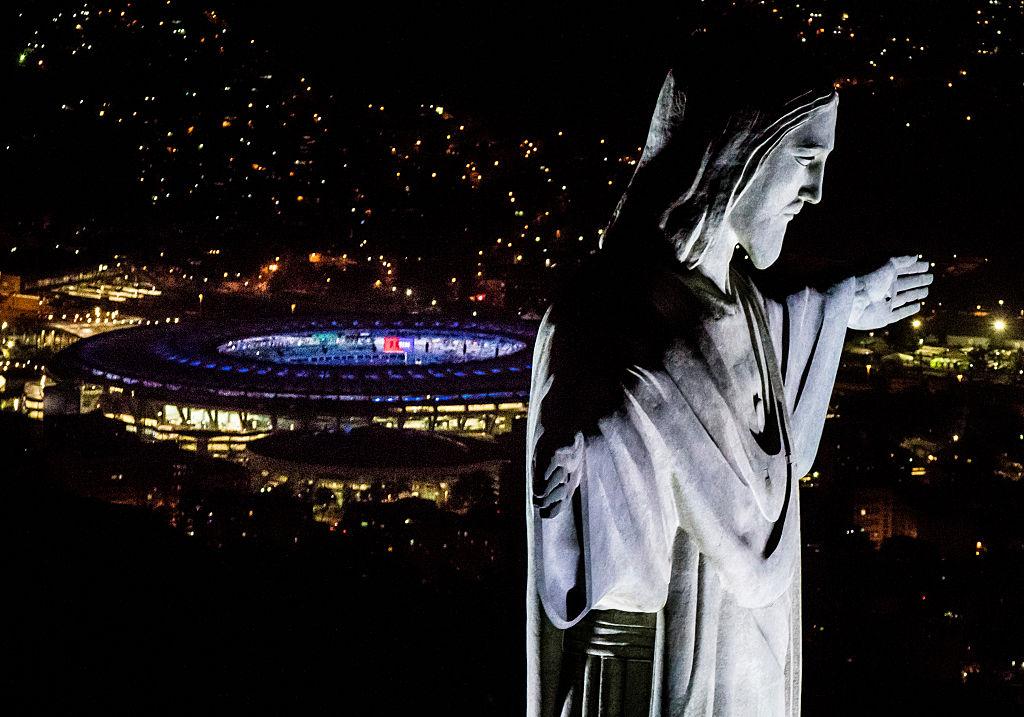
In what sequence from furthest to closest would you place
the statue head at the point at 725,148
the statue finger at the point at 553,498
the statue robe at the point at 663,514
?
the statue head at the point at 725,148 < the statue robe at the point at 663,514 < the statue finger at the point at 553,498

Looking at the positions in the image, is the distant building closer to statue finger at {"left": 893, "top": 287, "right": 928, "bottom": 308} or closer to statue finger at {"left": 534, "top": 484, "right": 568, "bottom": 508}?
statue finger at {"left": 893, "top": 287, "right": 928, "bottom": 308}

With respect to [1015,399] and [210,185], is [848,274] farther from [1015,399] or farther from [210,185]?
[210,185]

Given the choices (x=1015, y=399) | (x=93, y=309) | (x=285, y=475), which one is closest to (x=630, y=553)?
(x=285, y=475)

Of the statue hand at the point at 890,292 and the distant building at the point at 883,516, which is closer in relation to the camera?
the statue hand at the point at 890,292

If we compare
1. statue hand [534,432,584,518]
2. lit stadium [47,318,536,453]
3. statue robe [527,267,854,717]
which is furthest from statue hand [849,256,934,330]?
lit stadium [47,318,536,453]

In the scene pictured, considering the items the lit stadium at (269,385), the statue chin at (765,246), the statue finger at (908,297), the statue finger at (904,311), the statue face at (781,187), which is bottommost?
the statue finger at (904,311)

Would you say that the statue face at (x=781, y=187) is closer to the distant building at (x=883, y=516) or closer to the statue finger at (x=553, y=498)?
the statue finger at (x=553, y=498)

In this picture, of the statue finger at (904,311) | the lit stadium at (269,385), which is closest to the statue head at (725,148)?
the statue finger at (904,311)

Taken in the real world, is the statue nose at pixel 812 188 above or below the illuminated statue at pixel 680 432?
above
